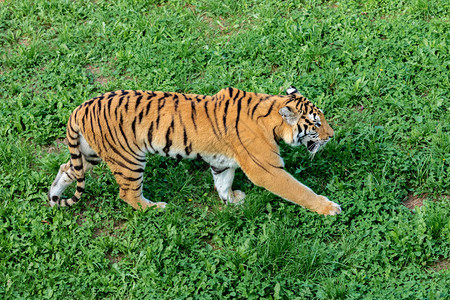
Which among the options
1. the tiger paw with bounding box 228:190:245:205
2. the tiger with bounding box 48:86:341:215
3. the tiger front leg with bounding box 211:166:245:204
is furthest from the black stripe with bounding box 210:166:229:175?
the tiger paw with bounding box 228:190:245:205

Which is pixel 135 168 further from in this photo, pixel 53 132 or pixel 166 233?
pixel 53 132

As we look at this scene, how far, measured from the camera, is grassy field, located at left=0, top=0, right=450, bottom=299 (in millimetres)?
5117

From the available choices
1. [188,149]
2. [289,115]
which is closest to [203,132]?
[188,149]

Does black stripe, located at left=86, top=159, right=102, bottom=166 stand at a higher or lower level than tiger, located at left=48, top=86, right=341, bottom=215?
lower

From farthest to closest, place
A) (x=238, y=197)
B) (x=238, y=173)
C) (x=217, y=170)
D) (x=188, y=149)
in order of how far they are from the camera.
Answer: (x=238, y=173)
(x=238, y=197)
(x=217, y=170)
(x=188, y=149)

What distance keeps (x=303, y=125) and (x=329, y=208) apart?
810mm

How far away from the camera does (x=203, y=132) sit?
5.45m

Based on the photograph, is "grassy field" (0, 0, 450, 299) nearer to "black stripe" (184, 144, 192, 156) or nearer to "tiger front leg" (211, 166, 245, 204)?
"tiger front leg" (211, 166, 245, 204)

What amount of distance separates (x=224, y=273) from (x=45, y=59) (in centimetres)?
417

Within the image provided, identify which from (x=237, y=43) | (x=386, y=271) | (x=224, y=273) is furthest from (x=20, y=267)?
(x=237, y=43)

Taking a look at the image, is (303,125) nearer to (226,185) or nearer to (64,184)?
(226,185)

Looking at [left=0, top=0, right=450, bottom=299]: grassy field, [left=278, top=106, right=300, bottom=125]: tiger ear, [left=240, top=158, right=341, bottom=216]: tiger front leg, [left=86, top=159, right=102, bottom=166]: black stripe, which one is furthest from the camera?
[left=86, top=159, right=102, bottom=166]: black stripe

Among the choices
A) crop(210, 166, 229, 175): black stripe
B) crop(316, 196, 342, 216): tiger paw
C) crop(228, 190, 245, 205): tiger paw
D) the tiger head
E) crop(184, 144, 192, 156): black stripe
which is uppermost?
the tiger head

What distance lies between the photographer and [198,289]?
5.03 m
